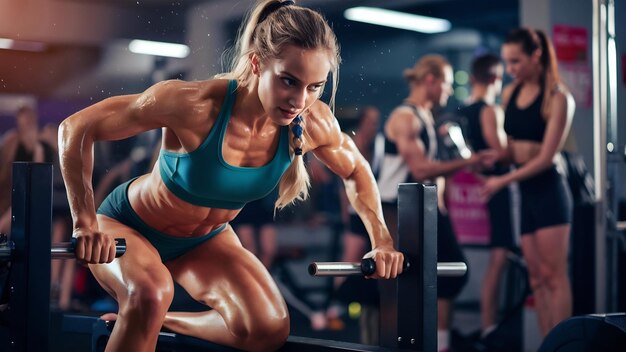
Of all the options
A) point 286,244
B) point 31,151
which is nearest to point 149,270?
point 31,151

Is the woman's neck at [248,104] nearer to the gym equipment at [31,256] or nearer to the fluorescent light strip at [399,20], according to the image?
the gym equipment at [31,256]

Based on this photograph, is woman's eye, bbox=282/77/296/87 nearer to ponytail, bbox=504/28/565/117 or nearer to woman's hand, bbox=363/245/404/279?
woman's hand, bbox=363/245/404/279

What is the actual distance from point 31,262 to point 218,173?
603 millimetres

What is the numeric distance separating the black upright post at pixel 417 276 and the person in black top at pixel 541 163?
246 cm

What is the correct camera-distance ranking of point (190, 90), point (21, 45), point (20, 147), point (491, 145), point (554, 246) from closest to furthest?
1. point (190, 90)
2. point (21, 45)
3. point (20, 147)
4. point (554, 246)
5. point (491, 145)

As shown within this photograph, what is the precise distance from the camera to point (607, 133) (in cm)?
484

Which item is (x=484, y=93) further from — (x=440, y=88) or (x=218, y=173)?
(x=218, y=173)

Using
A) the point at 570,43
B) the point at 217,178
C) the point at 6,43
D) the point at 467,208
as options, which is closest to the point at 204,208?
the point at 217,178

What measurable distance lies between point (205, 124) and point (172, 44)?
2.14 ft

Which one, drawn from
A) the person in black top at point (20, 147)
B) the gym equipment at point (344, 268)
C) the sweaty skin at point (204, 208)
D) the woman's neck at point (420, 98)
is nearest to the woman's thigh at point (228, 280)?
the sweaty skin at point (204, 208)

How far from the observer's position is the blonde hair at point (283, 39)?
8.32 feet

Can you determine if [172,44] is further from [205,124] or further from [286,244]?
[286,244]

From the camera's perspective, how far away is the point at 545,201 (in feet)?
16.4

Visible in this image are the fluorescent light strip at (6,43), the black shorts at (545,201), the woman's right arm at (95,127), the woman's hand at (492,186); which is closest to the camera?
the woman's right arm at (95,127)
